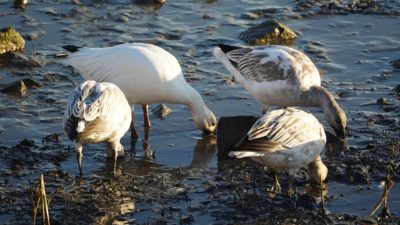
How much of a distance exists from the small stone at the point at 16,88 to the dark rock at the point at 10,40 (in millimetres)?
1156

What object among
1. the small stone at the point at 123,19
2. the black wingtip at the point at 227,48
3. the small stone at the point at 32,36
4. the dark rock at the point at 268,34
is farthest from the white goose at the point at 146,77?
the small stone at the point at 123,19

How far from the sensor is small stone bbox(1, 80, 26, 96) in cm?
1066

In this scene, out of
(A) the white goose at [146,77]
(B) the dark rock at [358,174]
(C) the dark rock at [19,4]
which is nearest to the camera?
(B) the dark rock at [358,174]

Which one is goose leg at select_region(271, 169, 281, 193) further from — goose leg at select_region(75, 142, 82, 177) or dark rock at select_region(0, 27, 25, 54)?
dark rock at select_region(0, 27, 25, 54)

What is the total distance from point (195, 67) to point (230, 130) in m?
1.96

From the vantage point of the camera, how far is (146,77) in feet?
32.3

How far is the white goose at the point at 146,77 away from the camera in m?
9.88

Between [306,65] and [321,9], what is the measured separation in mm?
3808

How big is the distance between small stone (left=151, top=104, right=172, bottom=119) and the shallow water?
0.26 feet

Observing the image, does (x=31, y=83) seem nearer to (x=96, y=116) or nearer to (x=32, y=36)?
(x=32, y=36)

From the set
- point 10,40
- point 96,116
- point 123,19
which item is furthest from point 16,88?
point 123,19

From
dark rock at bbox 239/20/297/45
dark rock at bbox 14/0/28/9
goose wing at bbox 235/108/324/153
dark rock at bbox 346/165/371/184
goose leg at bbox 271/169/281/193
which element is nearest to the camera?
goose wing at bbox 235/108/324/153

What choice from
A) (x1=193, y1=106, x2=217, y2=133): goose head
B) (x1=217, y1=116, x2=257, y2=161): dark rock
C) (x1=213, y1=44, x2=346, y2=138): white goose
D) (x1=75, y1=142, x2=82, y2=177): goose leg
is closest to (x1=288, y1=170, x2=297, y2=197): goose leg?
(x1=217, y1=116, x2=257, y2=161): dark rock

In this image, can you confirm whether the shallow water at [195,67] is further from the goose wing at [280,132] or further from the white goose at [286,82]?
the goose wing at [280,132]
